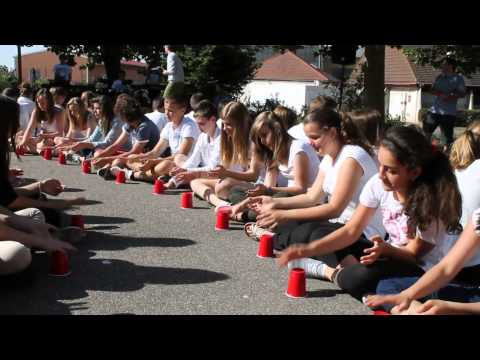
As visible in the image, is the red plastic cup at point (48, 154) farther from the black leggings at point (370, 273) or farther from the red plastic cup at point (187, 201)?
the black leggings at point (370, 273)

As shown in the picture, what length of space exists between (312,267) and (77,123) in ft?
25.3

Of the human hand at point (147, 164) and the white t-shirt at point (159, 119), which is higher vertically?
the white t-shirt at point (159, 119)

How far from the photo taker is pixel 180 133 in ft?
29.8

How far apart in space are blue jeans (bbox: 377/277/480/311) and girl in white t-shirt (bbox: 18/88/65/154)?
30.3ft

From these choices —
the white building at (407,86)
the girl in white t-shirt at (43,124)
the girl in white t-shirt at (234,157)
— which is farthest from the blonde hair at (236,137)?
the white building at (407,86)

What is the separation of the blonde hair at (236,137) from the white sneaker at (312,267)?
2.39 m

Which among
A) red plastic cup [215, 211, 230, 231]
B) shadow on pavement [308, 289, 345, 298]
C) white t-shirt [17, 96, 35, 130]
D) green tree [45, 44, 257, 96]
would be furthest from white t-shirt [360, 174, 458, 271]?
green tree [45, 44, 257, 96]

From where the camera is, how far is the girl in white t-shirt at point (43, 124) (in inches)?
471

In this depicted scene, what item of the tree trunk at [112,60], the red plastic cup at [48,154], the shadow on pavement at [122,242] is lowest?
the shadow on pavement at [122,242]

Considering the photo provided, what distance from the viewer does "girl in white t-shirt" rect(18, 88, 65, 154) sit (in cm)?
1197

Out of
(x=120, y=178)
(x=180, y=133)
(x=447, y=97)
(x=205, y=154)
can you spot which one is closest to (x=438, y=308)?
(x=205, y=154)

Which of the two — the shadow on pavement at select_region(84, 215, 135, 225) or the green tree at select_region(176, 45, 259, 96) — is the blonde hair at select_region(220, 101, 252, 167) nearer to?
the shadow on pavement at select_region(84, 215, 135, 225)
